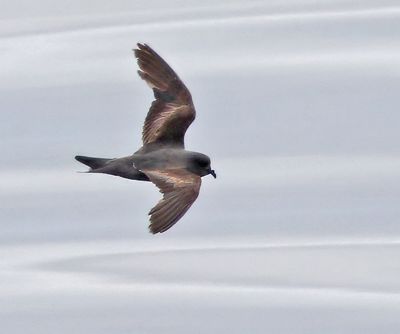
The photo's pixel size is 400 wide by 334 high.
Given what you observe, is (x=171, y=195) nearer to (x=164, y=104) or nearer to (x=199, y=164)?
(x=199, y=164)

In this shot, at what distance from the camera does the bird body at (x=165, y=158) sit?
9102 mm

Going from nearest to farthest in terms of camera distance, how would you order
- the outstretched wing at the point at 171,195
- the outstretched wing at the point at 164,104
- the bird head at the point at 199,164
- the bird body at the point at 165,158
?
the outstretched wing at the point at 171,195, the bird body at the point at 165,158, the bird head at the point at 199,164, the outstretched wing at the point at 164,104

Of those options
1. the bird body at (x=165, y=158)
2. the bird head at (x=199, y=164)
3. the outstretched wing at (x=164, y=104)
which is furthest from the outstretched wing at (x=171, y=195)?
the outstretched wing at (x=164, y=104)

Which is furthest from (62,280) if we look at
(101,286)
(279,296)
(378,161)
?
(378,161)

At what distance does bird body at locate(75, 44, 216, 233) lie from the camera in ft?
29.9

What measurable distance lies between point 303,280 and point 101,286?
33.9 inches

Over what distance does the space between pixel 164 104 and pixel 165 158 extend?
575 millimetres

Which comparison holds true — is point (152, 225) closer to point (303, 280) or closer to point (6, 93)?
point (303, 280)

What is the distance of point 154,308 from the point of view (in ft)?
33.6

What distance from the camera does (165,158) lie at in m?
9.57

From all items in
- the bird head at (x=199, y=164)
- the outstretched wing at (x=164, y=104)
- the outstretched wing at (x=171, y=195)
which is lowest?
the outstretched wing at (x=171, y=195)

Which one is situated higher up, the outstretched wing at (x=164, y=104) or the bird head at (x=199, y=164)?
the outstretched wing at (x=164, y=104)

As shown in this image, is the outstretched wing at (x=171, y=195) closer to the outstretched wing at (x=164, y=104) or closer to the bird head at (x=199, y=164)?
the bird head at (x=199, y=164)

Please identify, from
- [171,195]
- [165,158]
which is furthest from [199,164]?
[171,195]
